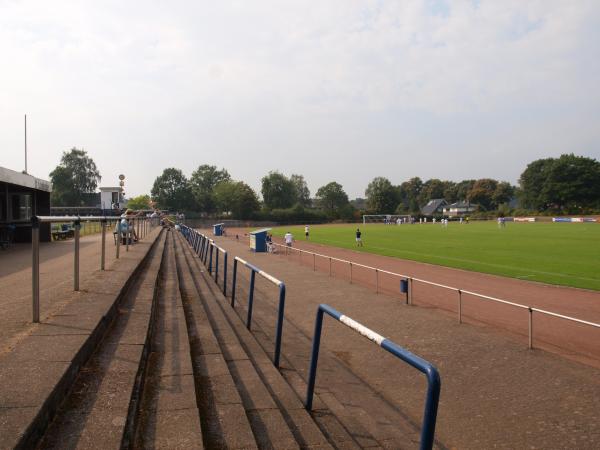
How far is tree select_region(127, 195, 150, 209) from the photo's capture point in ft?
377

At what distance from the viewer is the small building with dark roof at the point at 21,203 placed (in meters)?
16.8

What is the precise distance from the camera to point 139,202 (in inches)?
4862

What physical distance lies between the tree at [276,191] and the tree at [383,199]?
84.0 feet

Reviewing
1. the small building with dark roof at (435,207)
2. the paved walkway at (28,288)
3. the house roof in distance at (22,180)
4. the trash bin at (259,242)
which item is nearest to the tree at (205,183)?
the small building with dark roof at (435,207)

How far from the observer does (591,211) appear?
97.6 m

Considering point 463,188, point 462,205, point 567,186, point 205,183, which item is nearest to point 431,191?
point 463,188

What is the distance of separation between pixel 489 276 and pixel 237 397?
625 inches

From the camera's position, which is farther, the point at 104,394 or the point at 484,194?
the point at 484,194

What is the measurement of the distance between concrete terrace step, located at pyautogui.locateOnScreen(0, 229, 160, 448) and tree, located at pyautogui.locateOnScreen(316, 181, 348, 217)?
136 metres

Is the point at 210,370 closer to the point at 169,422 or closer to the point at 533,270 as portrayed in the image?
the point at 169,422

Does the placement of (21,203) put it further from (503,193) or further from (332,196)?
(503,193)

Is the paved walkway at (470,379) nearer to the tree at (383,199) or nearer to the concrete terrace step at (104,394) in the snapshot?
the concrete terrace step at (104,394)

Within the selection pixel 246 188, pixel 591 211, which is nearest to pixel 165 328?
pixel 246 188

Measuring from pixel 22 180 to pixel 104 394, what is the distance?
16.6 metres
